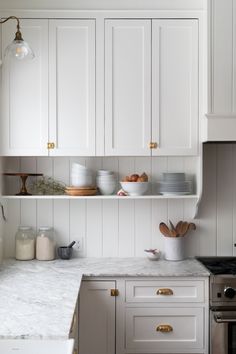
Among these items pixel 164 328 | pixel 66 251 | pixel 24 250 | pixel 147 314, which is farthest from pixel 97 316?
pixel 24 250

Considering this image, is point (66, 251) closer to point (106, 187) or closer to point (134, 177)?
point (106, 187)

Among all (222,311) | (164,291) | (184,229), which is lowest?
(222,311)

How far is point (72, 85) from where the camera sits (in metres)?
3.20

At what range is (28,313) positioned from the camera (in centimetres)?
214

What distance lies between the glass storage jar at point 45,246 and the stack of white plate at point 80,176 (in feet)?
1.39

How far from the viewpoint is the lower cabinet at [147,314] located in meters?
3.01

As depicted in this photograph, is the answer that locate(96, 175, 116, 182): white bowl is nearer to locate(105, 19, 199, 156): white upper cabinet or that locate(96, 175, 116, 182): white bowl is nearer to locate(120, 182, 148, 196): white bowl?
locate(120, 182, 148, 196): white bowl


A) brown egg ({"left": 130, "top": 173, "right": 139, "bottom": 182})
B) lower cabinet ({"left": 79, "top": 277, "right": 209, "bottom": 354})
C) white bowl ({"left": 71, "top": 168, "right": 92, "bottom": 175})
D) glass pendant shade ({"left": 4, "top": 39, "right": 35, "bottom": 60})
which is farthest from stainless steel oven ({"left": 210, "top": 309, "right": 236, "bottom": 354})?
glass pendant shade ({"left": 4, "top": 39, "right": 35, "bottom": 60})

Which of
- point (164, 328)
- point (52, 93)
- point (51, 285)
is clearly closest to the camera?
point (51, 285)

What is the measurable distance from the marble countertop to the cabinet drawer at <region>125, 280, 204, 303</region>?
60 millimetres

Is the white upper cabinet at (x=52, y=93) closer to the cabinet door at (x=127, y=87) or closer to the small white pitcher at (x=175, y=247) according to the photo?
the cabinet door at (x=127, y=87)

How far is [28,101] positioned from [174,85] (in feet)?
3.28

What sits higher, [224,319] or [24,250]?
[24,250]

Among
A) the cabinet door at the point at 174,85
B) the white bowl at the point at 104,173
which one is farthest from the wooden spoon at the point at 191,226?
the white bowl at the point at 104,173
